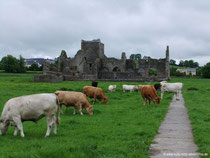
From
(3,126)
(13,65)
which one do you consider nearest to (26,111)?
(3,126)

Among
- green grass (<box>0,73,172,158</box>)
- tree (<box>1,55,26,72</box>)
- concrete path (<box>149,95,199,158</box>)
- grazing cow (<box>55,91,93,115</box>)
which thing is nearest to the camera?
green grass (<box>0,73,172,158</box>)

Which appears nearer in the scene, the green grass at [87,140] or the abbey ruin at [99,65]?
the green grass at [87,140]

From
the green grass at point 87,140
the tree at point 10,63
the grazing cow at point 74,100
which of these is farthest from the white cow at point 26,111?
the tree at point 10,63

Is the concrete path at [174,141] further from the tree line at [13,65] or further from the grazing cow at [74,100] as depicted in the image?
the tree line at [13,65]

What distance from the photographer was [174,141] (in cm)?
984

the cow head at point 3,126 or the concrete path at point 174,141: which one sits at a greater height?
the cow head at point 3,126

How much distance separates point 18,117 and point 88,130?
2835mm

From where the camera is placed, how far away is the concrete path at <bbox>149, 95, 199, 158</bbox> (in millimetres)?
8195

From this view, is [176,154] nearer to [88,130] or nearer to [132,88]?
[88,130]

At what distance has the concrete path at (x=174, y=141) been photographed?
26.9 feet

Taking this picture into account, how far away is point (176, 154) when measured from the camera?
8.08m

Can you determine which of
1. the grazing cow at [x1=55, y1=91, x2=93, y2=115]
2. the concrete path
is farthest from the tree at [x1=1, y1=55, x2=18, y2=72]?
the concrete path

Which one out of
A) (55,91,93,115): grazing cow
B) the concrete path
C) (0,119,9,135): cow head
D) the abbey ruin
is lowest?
the concrete path

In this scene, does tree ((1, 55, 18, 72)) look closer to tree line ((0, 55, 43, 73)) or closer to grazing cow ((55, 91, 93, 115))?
tree line ((0, 55, 43, 73))
